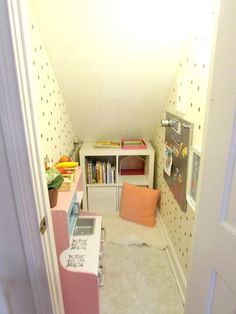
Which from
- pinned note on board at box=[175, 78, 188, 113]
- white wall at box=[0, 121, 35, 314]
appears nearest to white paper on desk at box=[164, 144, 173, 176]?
pinned note on board at box=[175, 78, 188, 113]

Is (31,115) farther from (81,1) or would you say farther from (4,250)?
(81,1)

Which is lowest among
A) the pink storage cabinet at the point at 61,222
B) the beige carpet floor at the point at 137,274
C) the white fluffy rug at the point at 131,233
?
the beige carpet floor at the point at 137,274

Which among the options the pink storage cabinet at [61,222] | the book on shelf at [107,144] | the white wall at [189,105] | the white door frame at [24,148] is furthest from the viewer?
the book on shelf at [107,144]

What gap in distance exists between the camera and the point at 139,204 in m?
2.44

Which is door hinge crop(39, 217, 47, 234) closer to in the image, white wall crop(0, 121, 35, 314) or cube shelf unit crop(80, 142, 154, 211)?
white wall crop(0, 121, 35, 314)

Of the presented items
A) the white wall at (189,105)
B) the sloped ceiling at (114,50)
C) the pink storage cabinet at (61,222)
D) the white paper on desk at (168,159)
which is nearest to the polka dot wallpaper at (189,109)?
the white wall at (189,105)

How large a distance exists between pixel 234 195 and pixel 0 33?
2.62 feet

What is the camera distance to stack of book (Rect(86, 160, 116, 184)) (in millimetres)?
2521

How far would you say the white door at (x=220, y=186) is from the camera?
671 mm

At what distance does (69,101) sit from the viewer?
2.02 m

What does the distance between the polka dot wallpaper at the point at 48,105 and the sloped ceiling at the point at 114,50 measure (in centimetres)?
7

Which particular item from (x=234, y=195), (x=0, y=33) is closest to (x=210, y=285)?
(x=234, y=195)

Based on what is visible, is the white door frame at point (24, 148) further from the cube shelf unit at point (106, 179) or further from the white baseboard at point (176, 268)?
the cube shelf unit at point (106, 179)

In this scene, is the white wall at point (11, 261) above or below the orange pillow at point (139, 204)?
above
